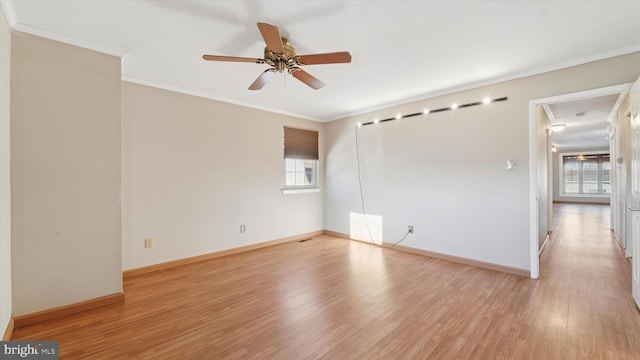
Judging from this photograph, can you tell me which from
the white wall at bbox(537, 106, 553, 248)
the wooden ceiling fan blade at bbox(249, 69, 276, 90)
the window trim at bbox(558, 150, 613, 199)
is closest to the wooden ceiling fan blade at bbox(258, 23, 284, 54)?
the wooden ceiling fan blade at bbox(249, 69, 276, 90)

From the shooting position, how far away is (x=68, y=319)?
91.7 inches

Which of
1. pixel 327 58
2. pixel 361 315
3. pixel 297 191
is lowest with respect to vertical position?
pixel 361 315

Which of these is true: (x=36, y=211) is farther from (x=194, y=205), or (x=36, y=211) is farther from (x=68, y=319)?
(x=194, y=205)

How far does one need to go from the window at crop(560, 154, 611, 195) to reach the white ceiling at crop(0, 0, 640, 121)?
1140 centimetres

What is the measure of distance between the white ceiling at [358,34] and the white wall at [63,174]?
0.91 ft

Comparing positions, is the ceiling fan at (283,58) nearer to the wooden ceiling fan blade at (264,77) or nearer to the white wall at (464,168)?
the wooden ceiling fan blade at (264,77)

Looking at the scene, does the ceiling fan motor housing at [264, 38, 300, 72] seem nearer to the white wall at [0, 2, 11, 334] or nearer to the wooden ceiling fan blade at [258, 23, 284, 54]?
the wooden ceiling fan blade at [258, 23, 284, 54]

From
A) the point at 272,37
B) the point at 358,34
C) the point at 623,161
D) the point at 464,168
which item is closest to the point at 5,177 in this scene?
the point at 272,37

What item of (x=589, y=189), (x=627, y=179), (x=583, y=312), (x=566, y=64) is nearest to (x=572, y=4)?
(x=566, y=64)

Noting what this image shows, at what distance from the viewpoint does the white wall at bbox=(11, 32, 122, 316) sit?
7.31 ft

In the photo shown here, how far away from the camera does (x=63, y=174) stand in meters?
2.40

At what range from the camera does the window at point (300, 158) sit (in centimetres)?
522

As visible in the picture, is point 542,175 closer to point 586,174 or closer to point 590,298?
point 590,298

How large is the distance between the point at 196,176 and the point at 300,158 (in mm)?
2105
